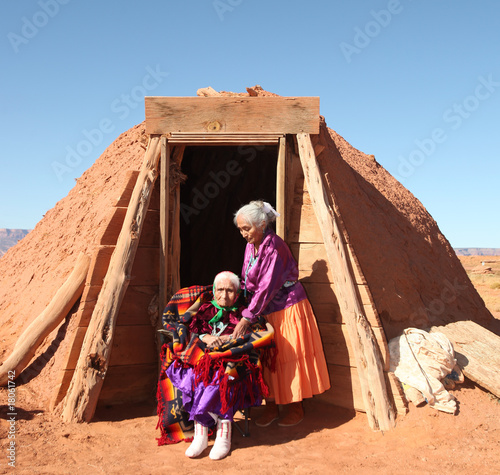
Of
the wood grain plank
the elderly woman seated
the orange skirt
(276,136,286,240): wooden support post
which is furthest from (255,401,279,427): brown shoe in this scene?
the wood grain plank

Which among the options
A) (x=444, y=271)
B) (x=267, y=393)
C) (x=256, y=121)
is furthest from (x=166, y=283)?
(x=444, y=271)

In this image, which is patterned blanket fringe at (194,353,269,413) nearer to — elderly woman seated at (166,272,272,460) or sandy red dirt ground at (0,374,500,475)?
elderly woman seated at (166,272,272,460)

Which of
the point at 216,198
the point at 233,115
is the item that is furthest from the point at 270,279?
the point at 216,198

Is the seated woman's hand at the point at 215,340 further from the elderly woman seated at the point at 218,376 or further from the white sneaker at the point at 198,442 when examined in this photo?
the white sneaker at the point at 198,442

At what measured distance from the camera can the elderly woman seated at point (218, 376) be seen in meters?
3.40

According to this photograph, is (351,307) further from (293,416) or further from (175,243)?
(175,243)

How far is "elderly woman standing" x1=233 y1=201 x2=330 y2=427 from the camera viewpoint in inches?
148

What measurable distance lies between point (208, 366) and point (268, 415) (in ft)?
3.04

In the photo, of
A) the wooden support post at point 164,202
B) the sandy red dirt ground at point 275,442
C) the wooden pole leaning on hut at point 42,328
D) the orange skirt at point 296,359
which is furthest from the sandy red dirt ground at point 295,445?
the wooden support post at point 164,202

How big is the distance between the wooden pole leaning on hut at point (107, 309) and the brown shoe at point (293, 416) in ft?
5.14

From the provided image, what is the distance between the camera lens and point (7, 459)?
126 inches

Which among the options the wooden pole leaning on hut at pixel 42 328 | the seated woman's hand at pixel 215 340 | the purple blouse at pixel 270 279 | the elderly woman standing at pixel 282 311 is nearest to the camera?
the seated woman's hand at pixel 215 340

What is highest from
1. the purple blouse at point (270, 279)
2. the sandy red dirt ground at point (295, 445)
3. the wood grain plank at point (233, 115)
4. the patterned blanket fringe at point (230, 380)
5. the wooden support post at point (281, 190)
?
the wood grain plank at point (233, 115)

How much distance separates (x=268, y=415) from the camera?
400 cm
